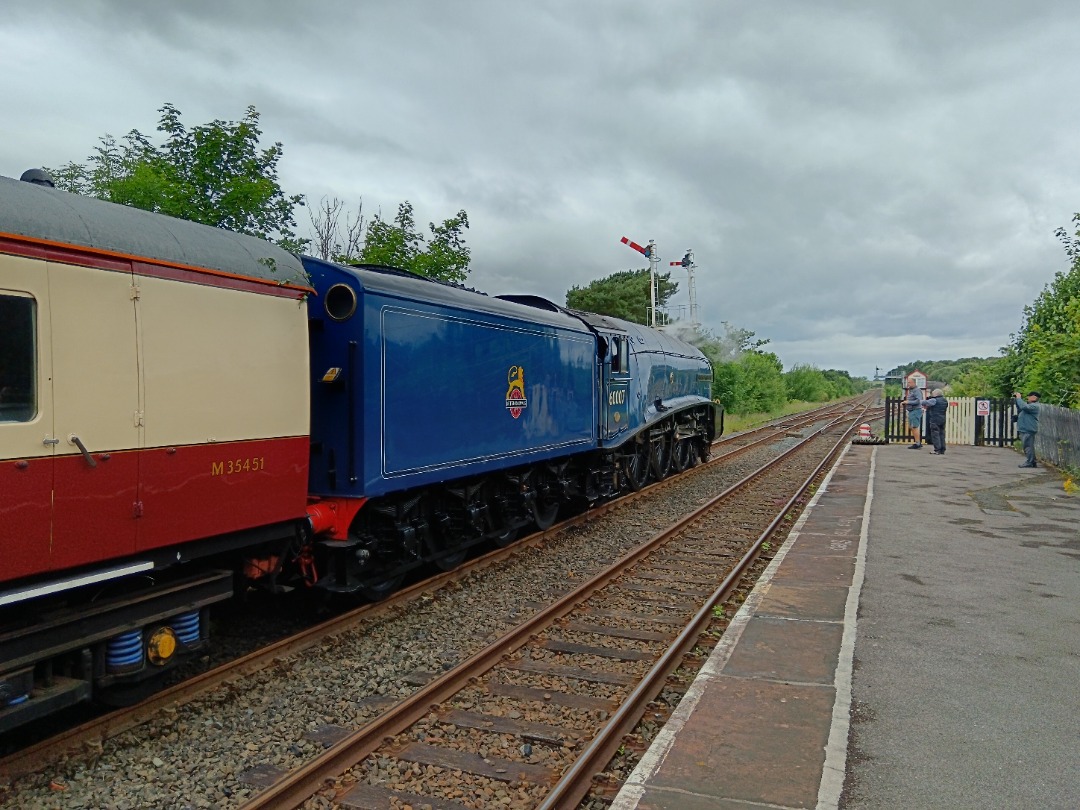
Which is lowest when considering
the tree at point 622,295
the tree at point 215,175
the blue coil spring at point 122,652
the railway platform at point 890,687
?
the railway platform at point 890,687

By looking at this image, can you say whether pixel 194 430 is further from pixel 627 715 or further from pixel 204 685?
pixel 627 715

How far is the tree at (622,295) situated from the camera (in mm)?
46062

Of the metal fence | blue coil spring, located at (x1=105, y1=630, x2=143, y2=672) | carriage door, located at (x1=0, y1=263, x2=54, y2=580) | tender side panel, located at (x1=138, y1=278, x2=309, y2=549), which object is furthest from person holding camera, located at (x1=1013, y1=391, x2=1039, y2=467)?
carriage door, located at (x1=0, y1=263, x2=54, y2=580)

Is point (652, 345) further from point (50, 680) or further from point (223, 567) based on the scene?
point (50, 680)

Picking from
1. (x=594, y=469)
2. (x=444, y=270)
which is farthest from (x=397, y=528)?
(x=444, y=270)

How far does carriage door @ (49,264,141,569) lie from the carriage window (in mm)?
112

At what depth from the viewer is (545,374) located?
9750mm

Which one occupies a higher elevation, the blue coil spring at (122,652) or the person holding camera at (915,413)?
the person holding camera at (915,413)

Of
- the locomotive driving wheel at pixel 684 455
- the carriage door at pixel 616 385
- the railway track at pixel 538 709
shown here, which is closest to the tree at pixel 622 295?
the locomotive driving wheel at pixel 684 455

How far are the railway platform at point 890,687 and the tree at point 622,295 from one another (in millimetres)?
35897

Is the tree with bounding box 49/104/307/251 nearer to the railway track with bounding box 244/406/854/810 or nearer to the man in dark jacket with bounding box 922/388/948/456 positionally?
the railway track with bounding box 244/406/854/810

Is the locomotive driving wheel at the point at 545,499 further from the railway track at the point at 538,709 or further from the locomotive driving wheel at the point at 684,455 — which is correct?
the locomotive driving wheel at the point at 684,455

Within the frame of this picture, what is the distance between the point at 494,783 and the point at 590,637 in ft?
8.25

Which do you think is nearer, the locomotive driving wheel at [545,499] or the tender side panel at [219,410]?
the tender side panel at [219,410]
